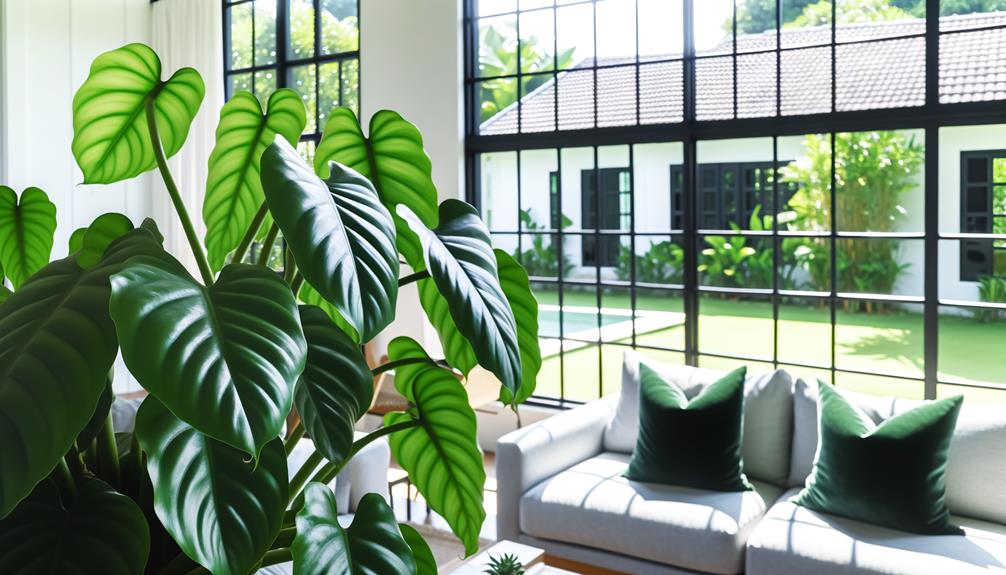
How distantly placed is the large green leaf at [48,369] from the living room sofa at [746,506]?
300 cm

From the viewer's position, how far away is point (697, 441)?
12.7ft

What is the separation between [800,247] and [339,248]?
19850mm

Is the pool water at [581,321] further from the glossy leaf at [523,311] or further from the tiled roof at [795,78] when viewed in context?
the glossy leaf at [523,311]

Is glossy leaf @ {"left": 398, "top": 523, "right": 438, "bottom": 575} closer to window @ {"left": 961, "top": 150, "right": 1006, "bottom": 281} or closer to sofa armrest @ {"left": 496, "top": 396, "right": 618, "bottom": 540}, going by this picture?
sofa armrest @ {"left": 496, "top": 396, "right": 618, "bottom": 540}

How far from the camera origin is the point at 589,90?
5660mm

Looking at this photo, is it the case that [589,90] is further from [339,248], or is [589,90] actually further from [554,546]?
[339,248]

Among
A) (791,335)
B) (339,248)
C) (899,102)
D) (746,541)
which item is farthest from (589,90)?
(791,335)

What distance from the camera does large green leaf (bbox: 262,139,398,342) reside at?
2.40ft

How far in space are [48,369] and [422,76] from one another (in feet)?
18.8

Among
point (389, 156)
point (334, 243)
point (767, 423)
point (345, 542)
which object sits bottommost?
point (767, 423)

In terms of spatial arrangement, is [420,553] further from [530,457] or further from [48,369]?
[530,457]

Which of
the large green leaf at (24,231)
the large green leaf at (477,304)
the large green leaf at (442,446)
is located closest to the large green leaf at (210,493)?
the large green leaf at (477,304)

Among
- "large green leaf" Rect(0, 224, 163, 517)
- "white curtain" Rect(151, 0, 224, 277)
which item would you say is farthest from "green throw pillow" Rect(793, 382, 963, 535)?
"white curtain" Rect(151, 0, 224, 277)

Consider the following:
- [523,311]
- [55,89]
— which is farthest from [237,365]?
[55,89]
